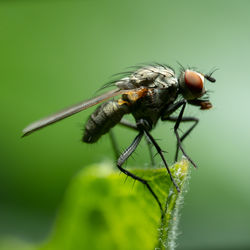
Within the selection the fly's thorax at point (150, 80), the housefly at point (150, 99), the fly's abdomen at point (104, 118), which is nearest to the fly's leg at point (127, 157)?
the housefly at point (150, 99)

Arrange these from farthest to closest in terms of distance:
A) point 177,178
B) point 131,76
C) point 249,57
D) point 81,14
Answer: point 81,14 → point 249,57 → point 131,76 → point 177,178

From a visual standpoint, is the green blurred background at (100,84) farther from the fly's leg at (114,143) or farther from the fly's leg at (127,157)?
the fly's leg at (127,157)

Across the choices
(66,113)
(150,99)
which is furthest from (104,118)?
(66,113)

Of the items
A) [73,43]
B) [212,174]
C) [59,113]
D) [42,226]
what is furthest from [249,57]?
[42,226]

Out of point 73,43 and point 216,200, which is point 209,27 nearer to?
point 73,43

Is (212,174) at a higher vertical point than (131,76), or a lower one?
lower

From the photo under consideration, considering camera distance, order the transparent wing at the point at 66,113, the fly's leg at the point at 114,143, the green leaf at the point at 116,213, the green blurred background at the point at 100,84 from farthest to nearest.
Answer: the fly's leg at the point at 114,143 < the green blurred background at the point at 100,84 < the transparent wing at the point at 66,113 < the green leaf at the point at 116,213
